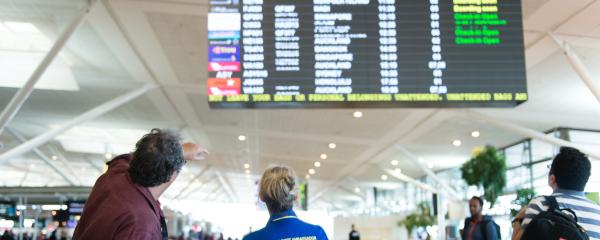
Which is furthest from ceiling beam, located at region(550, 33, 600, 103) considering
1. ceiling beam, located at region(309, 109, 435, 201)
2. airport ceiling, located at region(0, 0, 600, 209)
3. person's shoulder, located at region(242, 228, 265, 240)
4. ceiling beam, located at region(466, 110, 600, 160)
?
person's shoulder, located at region(242, 228, 265, 240)

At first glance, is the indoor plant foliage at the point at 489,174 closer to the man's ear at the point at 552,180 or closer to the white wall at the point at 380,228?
the man's ear at the point at 552,180

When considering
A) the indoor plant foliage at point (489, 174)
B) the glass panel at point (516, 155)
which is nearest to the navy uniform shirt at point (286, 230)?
the indoor plant foliage at point (489, 174)

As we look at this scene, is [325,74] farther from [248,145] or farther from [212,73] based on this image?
[248,145]

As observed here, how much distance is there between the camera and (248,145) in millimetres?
26172

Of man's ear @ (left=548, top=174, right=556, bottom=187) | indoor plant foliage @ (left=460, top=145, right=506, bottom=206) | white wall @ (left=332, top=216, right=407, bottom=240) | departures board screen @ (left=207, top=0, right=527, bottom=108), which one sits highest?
departures board screen @ (left=207, top=0, right=527, bottom=108)

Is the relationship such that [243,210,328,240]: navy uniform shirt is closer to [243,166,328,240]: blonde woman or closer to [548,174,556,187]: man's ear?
[243,166,328,240]: blonde woman

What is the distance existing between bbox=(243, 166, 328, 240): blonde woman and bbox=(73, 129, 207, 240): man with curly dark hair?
566mm

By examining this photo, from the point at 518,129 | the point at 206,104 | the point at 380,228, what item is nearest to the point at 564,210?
the point at 518,129

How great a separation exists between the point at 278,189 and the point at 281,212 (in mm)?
107

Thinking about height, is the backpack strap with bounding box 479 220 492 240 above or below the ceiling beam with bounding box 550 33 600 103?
below

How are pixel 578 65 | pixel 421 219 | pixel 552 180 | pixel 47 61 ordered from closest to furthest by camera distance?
pixel 552 180
pixel 578 65
pixel 47 61
pixel 421 219

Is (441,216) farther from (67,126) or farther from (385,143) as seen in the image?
(67,126)

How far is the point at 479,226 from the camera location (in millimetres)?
6141

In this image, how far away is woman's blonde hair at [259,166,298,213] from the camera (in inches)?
109
